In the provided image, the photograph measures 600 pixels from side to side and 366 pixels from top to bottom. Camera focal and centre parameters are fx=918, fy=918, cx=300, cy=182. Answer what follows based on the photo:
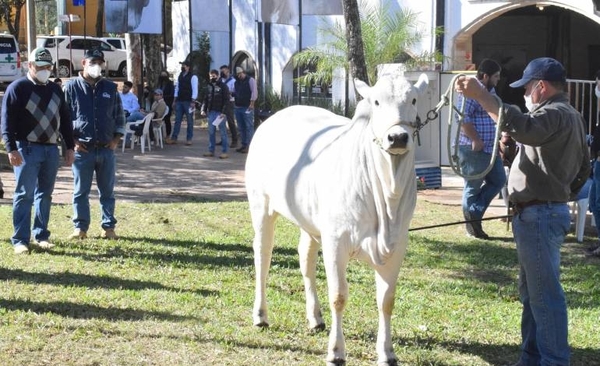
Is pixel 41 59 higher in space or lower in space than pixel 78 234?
higher

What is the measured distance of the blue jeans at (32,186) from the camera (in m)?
9.44

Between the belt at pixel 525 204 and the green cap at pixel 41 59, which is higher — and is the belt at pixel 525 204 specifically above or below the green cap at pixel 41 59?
below

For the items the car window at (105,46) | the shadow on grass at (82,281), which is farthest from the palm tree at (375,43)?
the car window at (105,46)

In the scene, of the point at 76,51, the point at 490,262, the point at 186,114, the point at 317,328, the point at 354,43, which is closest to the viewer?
the point at 317,328

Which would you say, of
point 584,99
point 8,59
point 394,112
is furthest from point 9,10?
point 394,112

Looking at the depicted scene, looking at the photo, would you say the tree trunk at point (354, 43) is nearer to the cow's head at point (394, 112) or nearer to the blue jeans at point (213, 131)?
the blue jeans at point (213, 131)

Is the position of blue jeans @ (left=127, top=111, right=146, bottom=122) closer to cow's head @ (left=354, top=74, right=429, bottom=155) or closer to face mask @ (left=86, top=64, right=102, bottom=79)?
face mask @ (left=86, top=64, right=102, bottom=79)

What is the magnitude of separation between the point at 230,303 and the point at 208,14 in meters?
19.0

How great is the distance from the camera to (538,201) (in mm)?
5637

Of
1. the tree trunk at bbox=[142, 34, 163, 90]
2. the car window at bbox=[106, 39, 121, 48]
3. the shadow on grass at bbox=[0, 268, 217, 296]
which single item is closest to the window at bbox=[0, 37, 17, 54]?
the car window at bbox=[106, 39, 121, 48]

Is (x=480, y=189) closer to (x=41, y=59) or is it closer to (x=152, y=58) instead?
(x=41, y=59)

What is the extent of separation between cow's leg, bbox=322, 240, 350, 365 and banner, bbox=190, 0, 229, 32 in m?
20.0

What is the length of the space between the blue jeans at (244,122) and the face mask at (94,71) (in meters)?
10.2

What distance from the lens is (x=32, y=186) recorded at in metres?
9.55
